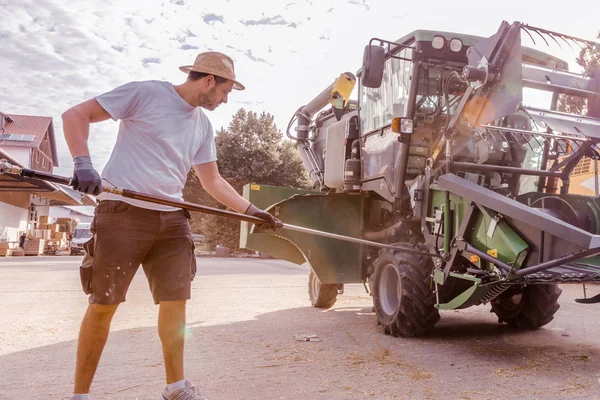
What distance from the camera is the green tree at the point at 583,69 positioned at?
5.46 meters

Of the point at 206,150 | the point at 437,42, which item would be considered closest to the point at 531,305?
the point at 437,42

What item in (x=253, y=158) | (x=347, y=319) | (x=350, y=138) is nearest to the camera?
(x=347, y=319)

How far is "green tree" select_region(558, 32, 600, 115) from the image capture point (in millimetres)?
5461

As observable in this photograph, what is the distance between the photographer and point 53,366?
14.5ft

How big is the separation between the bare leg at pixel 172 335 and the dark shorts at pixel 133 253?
0.06 meters

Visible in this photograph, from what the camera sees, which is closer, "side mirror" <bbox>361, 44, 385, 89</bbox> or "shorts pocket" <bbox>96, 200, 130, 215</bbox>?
"shorts pocket" <bbox>96, 200, 130, 215</bbox>

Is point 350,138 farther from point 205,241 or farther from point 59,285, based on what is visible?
point 205,241

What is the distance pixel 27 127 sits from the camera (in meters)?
39.9

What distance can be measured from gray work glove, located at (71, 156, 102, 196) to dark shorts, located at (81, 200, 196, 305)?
25cm

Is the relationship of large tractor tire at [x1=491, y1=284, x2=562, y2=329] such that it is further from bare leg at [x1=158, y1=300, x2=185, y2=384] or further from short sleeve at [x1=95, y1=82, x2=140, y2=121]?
short sleeve at [x1=95, y1=82, x2=140, y2=121]

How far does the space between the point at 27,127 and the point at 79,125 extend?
41.3 m

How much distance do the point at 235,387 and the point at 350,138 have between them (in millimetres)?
4505

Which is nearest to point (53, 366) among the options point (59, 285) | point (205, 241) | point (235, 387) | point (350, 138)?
point (235, 387)

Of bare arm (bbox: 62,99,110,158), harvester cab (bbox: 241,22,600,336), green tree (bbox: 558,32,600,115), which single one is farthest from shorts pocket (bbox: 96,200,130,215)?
green tree (bbox: 558,32,600,115)
